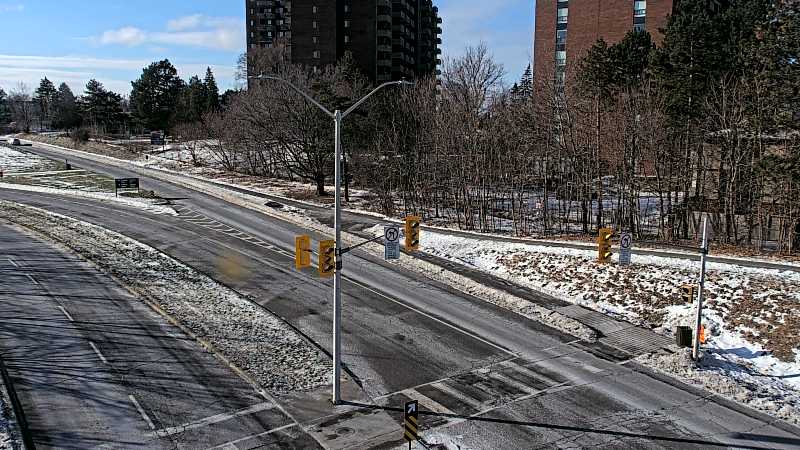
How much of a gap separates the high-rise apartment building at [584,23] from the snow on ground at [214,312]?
44.4 m

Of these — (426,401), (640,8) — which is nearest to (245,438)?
(426,401)

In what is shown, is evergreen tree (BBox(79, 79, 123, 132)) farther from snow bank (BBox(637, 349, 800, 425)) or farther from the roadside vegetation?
snow bank (BBox(637, 349, 800, 425))

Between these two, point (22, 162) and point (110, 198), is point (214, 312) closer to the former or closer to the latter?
point (110, 198)

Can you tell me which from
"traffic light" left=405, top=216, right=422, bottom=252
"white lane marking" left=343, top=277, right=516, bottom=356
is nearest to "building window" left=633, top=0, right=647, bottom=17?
"white lane marking" left=343, top=277, right=516, bottom=356

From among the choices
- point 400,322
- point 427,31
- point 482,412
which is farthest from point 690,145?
point 427,31

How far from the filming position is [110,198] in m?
51.0

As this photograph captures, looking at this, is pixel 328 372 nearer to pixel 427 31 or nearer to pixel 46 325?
pixel 46 325

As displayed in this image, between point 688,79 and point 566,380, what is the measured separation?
83.8 ft

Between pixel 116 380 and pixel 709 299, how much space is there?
2067cm

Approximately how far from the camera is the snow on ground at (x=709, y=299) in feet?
62.3

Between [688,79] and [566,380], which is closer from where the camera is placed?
[566,380]

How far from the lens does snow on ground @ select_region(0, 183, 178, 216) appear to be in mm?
46684

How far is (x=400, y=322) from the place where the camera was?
23.2 meters

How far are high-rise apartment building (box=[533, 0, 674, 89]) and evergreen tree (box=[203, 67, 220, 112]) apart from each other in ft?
161
